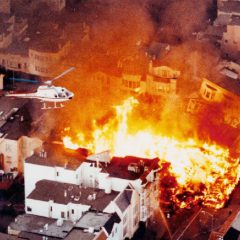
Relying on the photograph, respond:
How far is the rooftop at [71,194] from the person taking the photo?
1834 inches

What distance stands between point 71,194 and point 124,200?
2336 millimetres

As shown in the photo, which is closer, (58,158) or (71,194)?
(71,194)

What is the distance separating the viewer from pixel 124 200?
1818 inches

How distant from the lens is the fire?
49875 mm

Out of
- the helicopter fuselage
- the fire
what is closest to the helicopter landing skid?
the fire

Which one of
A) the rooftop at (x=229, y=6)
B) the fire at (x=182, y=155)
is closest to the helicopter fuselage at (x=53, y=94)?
the fire at (x=182, y=155)

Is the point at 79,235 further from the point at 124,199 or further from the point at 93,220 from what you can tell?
the point at 124,199

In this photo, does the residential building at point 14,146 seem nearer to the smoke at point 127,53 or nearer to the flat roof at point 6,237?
the smoke at point 127,53

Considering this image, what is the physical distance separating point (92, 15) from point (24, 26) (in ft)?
12.4

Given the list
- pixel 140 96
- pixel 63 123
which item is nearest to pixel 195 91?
pixel 140 96

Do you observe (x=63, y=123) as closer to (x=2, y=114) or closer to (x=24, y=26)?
(x=2, y=114)

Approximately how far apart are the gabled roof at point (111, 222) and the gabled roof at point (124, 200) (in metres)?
0.44

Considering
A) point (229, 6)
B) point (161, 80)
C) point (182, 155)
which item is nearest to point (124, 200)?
point (182, 155)

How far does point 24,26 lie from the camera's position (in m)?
60.5
